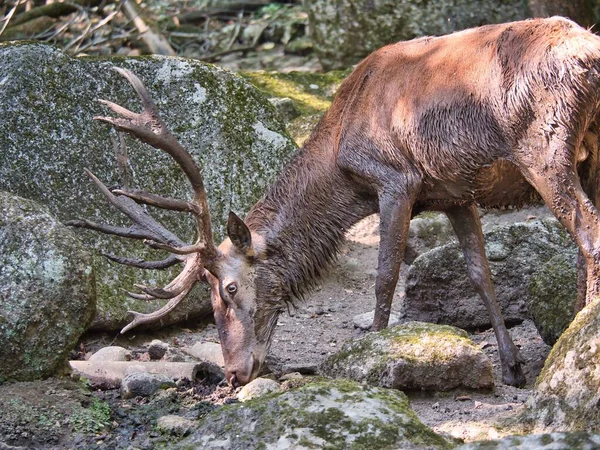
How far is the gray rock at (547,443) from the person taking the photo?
3461 millimetres

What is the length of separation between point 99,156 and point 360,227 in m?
3.14

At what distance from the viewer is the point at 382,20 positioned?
1280 cm

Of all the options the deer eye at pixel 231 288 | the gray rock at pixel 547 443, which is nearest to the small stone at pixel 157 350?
the deer eye at pixel 231 288

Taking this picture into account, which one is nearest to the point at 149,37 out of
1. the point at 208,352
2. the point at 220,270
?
the point at 208,352

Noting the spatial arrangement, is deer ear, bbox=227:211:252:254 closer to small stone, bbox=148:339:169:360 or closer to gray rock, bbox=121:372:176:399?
small stone, bbox=148:339:169:360

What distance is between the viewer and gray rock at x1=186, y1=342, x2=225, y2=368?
7.64 meters

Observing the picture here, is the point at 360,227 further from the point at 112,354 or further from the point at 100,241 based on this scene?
the point at 112,354

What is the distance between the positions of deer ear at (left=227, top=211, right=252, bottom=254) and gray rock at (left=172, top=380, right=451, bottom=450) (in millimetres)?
2788

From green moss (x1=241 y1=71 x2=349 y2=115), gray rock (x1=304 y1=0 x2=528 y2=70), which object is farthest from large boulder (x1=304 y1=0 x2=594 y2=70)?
green moss (x1=241 y1=71 x2=349 y2=115)

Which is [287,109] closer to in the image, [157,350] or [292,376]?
[157,350]

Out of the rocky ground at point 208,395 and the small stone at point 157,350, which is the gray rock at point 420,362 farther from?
the small stone at point 157,350

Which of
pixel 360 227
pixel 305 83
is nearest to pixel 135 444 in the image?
pixel 360 227

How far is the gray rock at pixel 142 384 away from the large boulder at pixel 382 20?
7.19 metres

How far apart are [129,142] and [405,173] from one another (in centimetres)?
274
